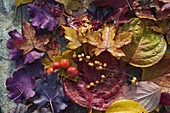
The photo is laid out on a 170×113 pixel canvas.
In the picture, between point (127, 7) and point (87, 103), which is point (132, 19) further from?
point (87, 103)

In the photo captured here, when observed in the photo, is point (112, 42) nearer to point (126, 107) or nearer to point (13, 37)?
point (126, 107)

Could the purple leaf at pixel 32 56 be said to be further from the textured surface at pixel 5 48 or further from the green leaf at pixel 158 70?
the green leaf at pixel 158 70

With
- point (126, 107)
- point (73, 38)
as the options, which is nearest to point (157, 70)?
point (126, 107)

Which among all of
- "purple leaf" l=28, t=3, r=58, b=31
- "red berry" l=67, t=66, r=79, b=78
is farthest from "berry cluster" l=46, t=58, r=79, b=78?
"purple leaf" l=28, t=3, r=58, b=31

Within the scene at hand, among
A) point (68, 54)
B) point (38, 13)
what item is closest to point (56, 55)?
point (68, 54)

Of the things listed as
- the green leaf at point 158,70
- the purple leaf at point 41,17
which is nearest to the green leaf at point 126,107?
the green leaf at point 158,70

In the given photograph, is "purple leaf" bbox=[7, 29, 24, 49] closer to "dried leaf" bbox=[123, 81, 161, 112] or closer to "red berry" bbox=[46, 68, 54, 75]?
"red berry" bbox=[46, 68, 54, 75]
